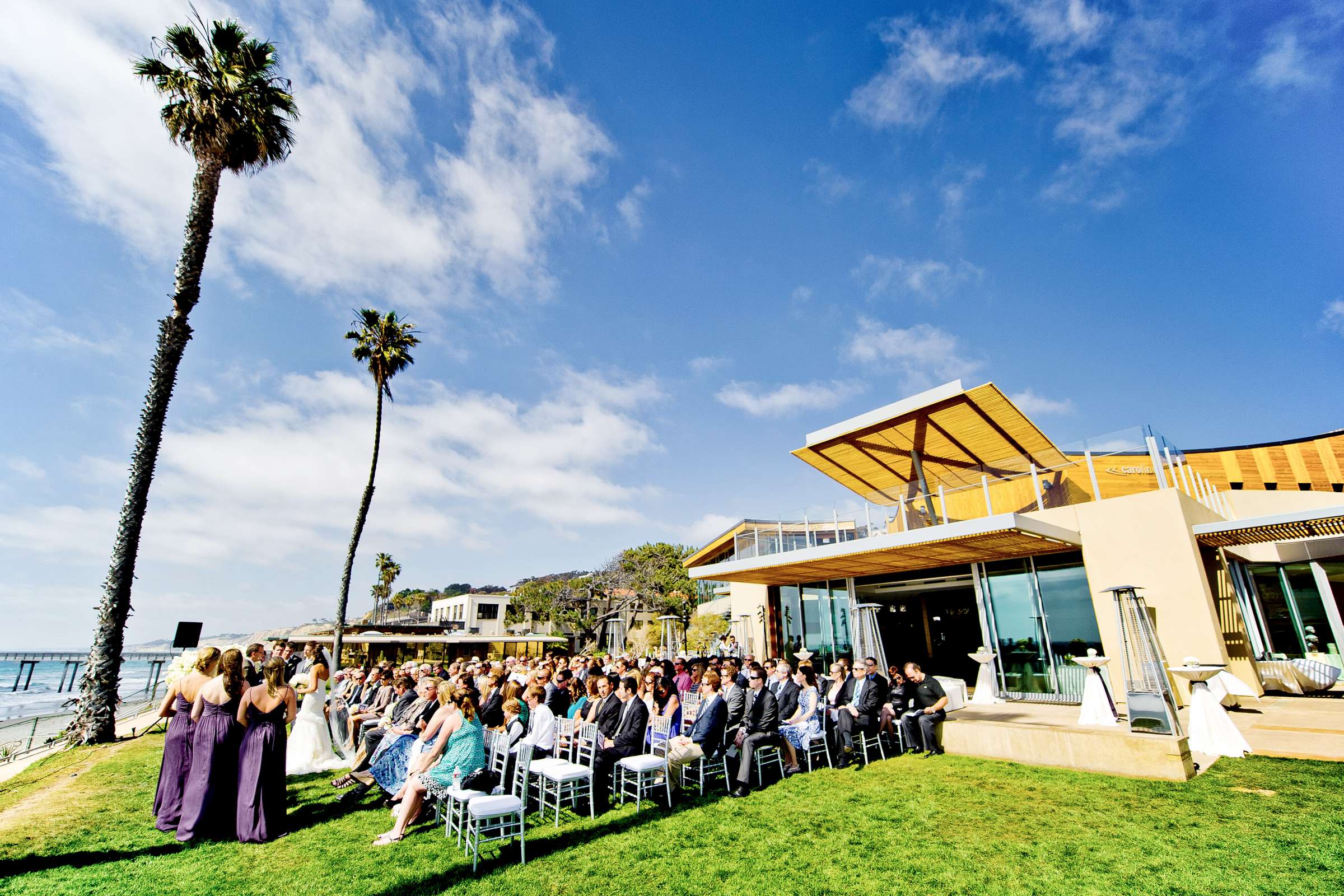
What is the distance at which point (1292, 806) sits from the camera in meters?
5.23

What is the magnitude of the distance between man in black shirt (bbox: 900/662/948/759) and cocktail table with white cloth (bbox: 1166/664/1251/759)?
2857 mm

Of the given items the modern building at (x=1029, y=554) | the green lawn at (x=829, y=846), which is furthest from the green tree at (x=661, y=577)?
the green lawn at (x=829, y=846)

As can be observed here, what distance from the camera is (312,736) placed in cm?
813

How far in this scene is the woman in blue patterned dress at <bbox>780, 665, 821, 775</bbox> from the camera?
783 cm

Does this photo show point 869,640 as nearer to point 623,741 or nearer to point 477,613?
point 623,741

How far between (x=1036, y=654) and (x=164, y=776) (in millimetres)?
14062

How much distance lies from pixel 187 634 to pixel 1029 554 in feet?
64.8

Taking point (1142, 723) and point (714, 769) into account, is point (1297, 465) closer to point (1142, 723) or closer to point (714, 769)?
point (1142, 723)

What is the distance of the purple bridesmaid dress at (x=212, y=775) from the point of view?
5332mm

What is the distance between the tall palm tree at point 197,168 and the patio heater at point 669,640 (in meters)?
14.6

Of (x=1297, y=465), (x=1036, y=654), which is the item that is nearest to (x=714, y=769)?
(x=1036, y=654)

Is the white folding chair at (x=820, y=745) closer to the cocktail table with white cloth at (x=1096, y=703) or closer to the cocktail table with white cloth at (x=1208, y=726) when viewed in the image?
the cocktail table with white cloth at (x=1096, y=703)

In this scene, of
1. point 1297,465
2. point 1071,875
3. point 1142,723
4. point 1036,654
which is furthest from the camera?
point 1297,465

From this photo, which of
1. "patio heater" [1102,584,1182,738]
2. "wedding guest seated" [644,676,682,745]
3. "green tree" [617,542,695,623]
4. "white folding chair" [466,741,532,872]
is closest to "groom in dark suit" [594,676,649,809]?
"wedding guest seated" [644,676,682,745]
